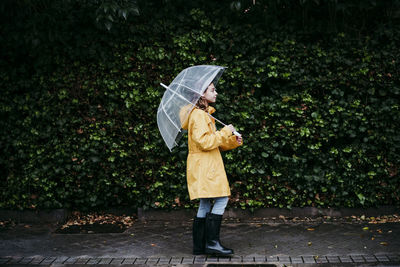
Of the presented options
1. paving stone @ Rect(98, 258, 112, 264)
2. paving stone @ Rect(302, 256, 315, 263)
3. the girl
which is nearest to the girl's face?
the girl

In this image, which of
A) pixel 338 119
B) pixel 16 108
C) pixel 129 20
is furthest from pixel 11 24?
pixel 338 119

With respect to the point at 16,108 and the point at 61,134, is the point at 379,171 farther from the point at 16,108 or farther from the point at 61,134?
the point at 16,108

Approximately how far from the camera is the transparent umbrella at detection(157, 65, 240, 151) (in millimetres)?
4215

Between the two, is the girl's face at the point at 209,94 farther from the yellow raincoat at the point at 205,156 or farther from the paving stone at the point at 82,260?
the paving stone at the point at 82,260

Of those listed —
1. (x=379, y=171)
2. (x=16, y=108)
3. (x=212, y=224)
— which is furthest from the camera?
(x=16, y=108)

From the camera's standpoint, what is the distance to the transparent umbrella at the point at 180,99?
4215mm

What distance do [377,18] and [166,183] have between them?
3.98 m

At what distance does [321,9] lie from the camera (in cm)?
607

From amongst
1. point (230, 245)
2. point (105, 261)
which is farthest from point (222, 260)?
point (105, 261)

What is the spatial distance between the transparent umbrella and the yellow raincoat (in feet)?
0.43

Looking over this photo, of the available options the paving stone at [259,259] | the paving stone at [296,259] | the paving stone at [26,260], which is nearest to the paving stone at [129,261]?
the paving stone at [26,260]

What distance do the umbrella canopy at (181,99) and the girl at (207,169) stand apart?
14 centimetres

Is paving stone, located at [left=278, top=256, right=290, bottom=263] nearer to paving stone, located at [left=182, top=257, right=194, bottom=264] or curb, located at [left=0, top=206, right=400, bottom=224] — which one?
paving stone, located at [left=182, top=257, right=194, bottom=264]

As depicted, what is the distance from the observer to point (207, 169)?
4.39 meters
